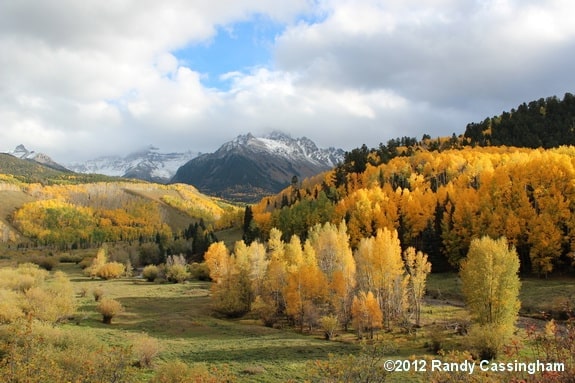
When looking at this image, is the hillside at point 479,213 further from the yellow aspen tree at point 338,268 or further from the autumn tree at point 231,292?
the autumn tree at point 231,292

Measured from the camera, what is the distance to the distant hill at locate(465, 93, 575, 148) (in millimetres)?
174875

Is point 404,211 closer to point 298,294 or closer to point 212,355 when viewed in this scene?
point 298,294

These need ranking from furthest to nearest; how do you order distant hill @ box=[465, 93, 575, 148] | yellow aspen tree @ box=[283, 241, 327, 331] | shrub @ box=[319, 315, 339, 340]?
distant hill @ box=[465, 93, 575, 148]
yellow aspen tree @ box=[283, 241, 327, 331]
shrub @ box=[319, 315, 339, 340]

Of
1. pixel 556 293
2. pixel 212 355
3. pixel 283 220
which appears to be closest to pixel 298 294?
pixel 212 355

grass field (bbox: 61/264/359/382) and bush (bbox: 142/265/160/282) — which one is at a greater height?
grass field (bbox: 61/264/359/382)

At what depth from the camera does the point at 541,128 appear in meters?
183

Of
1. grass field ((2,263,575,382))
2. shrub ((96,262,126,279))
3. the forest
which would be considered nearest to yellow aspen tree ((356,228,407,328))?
the forest

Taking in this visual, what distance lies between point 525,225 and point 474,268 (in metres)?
43.3

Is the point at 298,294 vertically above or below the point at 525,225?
below

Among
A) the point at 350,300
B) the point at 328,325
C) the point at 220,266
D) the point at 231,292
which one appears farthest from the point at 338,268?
the point at 220,266

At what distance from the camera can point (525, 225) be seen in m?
83.0

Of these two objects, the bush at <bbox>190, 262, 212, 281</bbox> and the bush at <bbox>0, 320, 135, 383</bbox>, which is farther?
the bush at <bbox>190, 262, 212, 281</bbox>

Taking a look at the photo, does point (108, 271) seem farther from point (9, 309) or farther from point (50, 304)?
point (9, 309)

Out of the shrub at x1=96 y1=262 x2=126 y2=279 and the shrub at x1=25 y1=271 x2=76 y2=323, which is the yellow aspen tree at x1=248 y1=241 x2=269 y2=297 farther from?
the shrub at x1=96 y1=262 x2=126 y2=279
